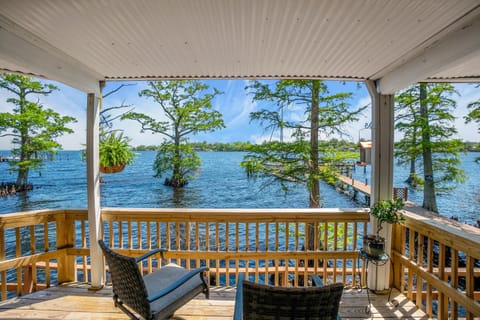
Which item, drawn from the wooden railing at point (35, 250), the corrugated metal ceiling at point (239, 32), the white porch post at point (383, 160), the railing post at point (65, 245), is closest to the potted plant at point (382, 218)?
the white porch post at point (383, 160)

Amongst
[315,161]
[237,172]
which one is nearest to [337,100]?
[315,161]

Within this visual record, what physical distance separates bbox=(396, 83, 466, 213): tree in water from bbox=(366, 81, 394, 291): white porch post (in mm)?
6077

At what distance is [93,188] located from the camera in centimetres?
255

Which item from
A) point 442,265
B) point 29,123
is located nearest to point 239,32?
point 442,265

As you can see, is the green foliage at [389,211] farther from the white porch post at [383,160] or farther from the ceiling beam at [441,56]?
the ceiling beam at [441,56]

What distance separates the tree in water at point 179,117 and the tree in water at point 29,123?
5557 millimetres

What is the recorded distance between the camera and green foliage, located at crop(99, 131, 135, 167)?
2607 mm

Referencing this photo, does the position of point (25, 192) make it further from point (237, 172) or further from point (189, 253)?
point (189, 253)

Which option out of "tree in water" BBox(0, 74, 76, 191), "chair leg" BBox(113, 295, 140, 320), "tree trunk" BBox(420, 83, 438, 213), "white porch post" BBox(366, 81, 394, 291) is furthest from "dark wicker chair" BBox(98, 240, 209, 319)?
"tree in water" BBox(0, 74, 76, 191)

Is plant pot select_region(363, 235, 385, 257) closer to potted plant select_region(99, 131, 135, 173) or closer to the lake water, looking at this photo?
potted plant select_region(99, 131, 135, 173)

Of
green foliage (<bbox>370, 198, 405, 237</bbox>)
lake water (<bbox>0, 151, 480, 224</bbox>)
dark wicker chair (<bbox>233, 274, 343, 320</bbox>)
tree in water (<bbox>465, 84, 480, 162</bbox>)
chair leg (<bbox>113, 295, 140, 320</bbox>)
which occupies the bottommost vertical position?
lake water (<bbox>0, 151, 480, 224</bbox>)

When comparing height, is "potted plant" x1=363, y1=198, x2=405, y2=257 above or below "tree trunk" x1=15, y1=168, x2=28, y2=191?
above

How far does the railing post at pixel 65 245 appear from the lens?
265 cm

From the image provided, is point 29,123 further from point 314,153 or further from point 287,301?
point 287,301
